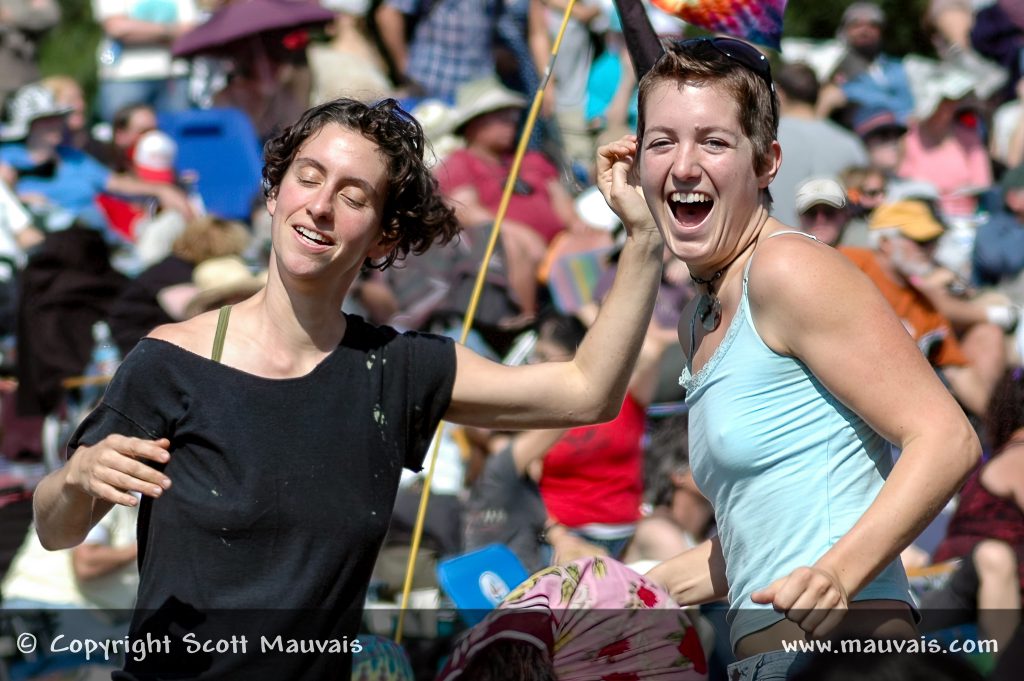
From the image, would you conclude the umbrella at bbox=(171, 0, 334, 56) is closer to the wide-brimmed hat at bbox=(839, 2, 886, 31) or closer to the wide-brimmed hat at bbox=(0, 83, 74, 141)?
the wide-brimmed hat at bbox=(0, 83, 74, 141)

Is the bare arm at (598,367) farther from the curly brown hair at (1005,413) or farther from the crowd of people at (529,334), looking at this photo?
the curly brown hair at (1005,413)

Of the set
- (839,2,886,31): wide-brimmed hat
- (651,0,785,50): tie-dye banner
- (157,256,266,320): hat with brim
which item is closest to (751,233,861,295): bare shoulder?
(651,0,785,50): tie-dye banner

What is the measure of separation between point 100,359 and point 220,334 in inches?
189

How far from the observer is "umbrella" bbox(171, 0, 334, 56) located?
9539 mm

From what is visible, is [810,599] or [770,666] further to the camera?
[770,666]

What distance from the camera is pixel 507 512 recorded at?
6.05 m

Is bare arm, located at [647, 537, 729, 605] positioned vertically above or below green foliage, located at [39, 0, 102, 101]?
above

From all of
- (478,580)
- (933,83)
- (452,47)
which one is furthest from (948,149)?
(478,580)

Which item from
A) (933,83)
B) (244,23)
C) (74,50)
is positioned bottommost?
(74,50)

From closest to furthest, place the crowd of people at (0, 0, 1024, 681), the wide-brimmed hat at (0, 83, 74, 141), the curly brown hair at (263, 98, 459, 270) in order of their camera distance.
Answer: the crowd of people at (0, 0, 1024, 681) → the curly brown hair at (263, 98, 459, 270) → the wide-brimmed hat at (0, 83, 74, 141)

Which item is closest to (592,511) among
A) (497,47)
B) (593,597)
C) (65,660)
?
(65,660)

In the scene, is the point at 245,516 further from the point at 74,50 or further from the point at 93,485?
the point at 74,50

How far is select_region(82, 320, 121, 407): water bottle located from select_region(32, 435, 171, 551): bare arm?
455cm

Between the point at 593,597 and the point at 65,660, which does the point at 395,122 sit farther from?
the point at 65,660
